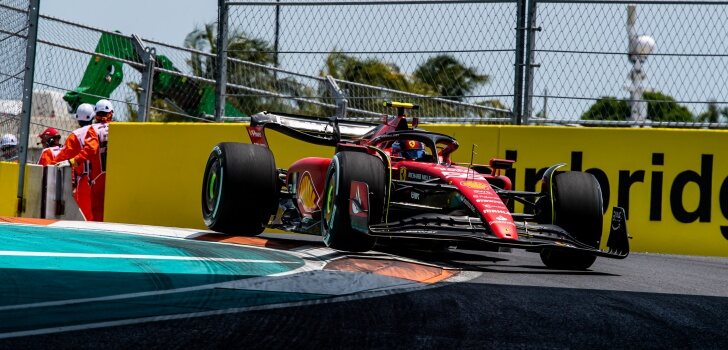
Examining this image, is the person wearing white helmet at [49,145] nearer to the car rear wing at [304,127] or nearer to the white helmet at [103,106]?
the white helmet at [103,106]

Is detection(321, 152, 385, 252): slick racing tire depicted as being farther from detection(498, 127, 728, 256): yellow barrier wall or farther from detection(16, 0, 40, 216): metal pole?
detection(16, 0, 40, 216): metal pole

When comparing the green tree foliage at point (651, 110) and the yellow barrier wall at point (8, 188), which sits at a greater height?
the green tree foliage at point (651, 110)

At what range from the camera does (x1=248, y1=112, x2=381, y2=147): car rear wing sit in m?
9.39

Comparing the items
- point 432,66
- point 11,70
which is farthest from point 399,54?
point 11,70

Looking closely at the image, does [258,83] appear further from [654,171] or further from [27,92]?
[654,171]

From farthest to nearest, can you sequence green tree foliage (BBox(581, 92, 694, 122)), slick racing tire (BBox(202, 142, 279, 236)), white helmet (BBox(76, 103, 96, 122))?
white helmet (BBox(76, 103, 96, 122)) → green tree foliage (BBox(581, 92, 694, 122)) → slick racing tire (BBox(202, 142, 279, 236))

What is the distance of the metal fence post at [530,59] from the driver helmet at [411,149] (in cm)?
191

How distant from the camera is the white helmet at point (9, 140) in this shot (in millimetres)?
11945

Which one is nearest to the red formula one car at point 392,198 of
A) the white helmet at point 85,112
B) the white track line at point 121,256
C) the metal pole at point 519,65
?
the white track line at point 121,256

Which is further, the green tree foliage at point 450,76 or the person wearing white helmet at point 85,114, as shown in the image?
the person wearing white helmet at point 85,114

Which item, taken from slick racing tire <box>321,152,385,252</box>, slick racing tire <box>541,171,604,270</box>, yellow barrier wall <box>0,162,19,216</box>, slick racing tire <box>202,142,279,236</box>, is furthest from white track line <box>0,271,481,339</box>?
yellow barrier wall <box>0,162,19,216</box>

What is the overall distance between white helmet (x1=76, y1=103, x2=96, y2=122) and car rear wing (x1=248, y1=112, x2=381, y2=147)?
2.88 m

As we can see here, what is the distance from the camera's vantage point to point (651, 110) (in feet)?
33.3

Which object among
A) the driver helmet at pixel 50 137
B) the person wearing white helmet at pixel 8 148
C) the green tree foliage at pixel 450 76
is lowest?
the person wearing white helmet at pixel 8 148
